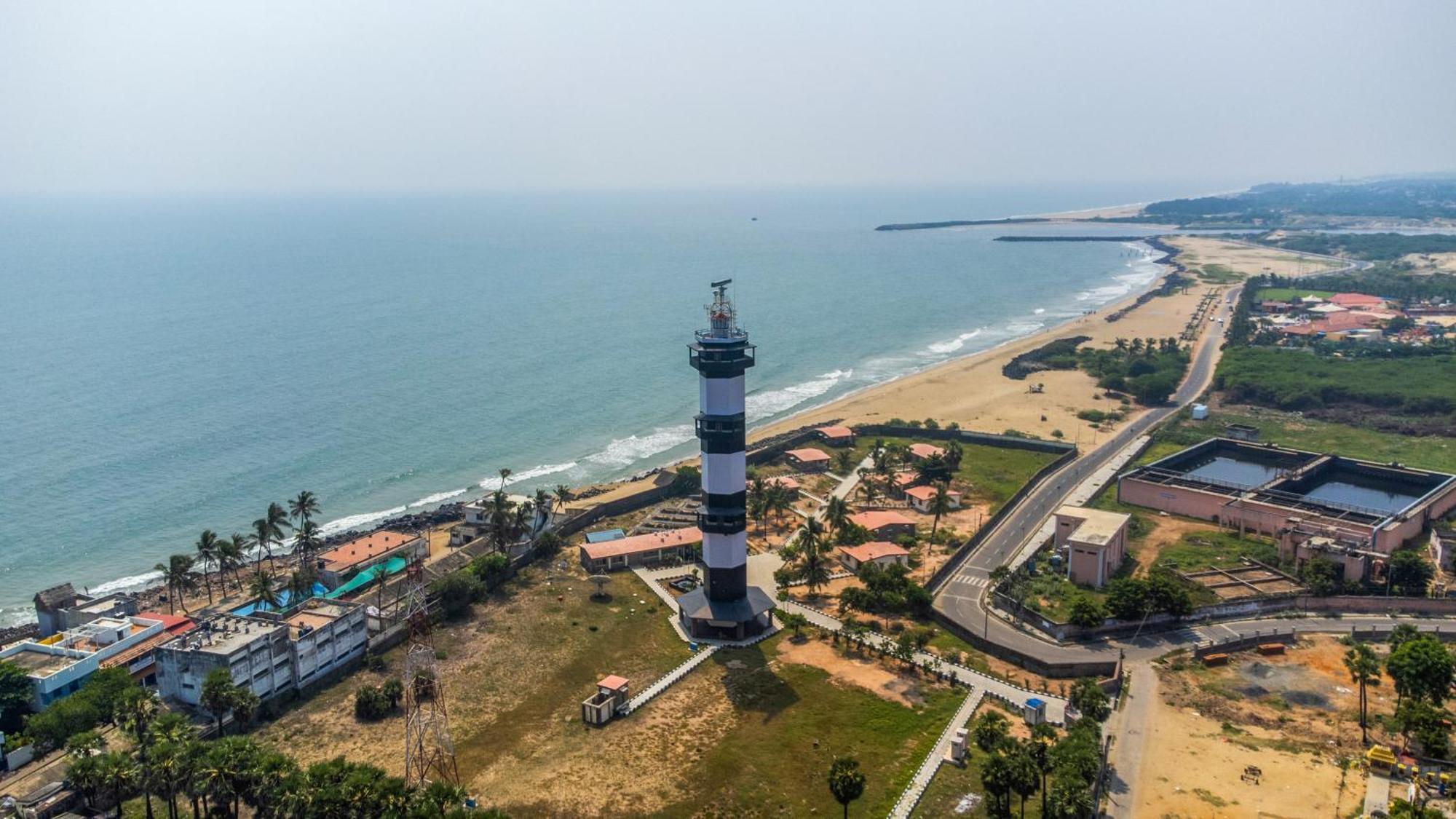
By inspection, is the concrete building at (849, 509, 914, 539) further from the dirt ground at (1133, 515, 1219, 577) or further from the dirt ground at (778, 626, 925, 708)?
the dirt ground at (778, 626, 925, 708)

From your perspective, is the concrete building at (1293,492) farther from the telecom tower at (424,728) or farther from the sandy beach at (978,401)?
the telecom tower at (424,728)

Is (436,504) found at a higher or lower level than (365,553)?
lower

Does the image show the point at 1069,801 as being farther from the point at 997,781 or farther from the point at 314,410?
the point at 314,410

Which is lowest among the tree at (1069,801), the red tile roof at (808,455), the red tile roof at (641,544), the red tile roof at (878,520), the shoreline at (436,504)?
the shoreline at (436,504)

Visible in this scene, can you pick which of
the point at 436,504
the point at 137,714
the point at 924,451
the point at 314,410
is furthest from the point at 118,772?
the point at 314,410

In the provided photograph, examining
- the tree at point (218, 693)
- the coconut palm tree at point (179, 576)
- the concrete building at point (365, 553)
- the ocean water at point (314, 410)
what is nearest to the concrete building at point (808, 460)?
the ocean water at point (314, 410)

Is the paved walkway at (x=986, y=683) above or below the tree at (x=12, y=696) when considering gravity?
below

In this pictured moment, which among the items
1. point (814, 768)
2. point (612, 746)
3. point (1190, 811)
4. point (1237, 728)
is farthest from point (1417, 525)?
point (612, 746)

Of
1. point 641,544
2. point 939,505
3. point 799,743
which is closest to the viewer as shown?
point 799,743
